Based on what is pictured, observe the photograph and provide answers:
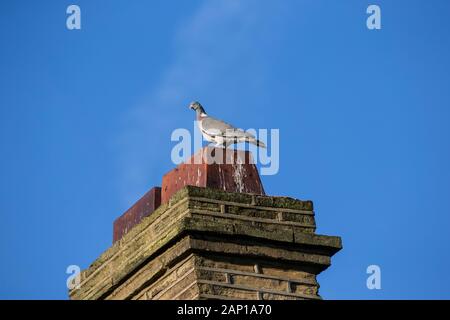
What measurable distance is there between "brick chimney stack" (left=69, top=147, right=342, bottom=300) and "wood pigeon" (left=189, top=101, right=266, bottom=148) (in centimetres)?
316

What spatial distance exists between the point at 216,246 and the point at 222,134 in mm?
4718

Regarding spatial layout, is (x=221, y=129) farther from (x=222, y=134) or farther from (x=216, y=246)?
(x=216, y=246)

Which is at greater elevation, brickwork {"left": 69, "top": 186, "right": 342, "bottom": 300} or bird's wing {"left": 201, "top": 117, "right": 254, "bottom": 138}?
bird's wing {"left": 201, "top": 117, "right": 254, "bottom": 138}

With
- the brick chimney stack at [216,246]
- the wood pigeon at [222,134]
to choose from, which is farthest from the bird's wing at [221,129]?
the brick chimney stack at [216,246]

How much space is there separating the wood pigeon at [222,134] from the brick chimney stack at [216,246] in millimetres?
3162

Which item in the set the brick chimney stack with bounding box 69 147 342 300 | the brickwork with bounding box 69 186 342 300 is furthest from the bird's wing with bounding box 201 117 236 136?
the brickwork with bounding box 69 186 342 300

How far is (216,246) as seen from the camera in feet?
46.3

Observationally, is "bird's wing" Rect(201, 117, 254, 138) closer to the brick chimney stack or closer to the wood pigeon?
the wood pigeon

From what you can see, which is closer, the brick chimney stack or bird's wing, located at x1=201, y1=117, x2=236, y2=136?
the brick chimney stack

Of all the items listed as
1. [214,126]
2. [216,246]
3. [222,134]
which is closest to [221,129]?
[222,134]

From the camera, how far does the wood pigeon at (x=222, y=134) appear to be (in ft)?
60.8

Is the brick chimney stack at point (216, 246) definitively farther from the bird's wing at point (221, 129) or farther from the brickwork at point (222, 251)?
the bird's wing at point (221, 129)

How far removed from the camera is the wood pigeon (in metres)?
18.5
